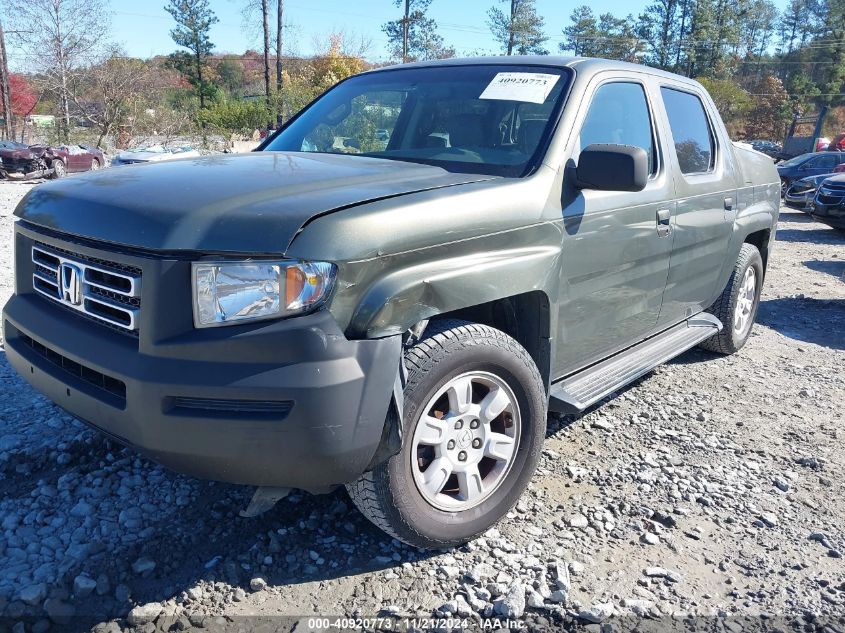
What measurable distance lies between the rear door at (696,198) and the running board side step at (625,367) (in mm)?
101

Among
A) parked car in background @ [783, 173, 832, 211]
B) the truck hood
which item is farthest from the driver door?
parked car in background @ [783, 173, 832, 211]

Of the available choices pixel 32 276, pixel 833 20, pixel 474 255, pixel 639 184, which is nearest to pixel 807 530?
pixel 639 184

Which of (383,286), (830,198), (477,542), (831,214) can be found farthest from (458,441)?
(830,198)

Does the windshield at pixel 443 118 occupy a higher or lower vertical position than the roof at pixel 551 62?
lower

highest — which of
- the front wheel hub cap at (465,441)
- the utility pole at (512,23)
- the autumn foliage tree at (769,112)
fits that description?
the utility pole at (512,23)

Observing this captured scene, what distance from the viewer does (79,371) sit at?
2453 millimetres

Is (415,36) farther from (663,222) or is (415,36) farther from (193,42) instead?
(663,222)

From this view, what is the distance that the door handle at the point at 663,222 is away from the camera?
3.65 m

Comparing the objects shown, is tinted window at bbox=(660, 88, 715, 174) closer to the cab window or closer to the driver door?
the driver door

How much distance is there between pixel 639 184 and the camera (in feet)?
9.53

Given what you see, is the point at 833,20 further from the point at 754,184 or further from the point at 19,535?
the point at 19,535

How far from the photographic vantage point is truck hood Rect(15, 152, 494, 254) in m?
2.15

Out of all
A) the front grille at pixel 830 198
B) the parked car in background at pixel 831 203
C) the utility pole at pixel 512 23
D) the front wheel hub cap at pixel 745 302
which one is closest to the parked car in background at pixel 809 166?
the parked car in background at pixel 831 203

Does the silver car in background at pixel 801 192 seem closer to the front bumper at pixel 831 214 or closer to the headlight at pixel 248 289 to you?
the front bumper at pixel 831 214
